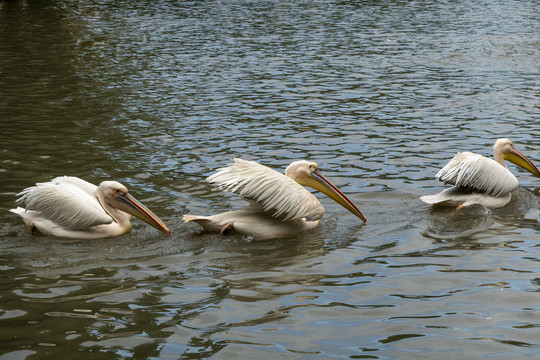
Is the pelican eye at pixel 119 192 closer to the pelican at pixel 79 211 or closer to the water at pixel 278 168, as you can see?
the pelican at pixel 79 211

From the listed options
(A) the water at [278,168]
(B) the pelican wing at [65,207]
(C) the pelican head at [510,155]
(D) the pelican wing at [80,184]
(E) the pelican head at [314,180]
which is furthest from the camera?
(C) the pelican head at [510,155]

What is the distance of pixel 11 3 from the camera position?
999 inches

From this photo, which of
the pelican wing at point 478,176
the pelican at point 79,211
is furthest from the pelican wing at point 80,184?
the pelican wing at point 478,176

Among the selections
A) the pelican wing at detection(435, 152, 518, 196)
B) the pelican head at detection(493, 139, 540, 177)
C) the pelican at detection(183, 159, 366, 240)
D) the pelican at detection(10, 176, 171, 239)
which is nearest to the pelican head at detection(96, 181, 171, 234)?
the pelican at detection(10, 176, 171, 239)

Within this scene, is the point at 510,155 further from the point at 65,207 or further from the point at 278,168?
the point at 65,207

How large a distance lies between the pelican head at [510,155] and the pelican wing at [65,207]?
3691 millimetres

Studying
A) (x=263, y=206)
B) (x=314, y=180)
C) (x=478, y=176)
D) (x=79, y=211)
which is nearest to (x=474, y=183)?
(x=478, y=176)

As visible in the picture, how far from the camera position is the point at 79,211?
5.68 m

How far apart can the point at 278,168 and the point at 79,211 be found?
99.2 inches

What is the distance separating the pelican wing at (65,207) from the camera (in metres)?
5.68

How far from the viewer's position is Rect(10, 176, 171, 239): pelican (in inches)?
224

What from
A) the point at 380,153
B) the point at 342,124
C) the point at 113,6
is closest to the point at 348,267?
the point at 380,153

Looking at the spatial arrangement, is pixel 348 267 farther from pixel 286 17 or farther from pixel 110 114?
pixel 286 17

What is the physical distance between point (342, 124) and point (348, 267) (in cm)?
459
